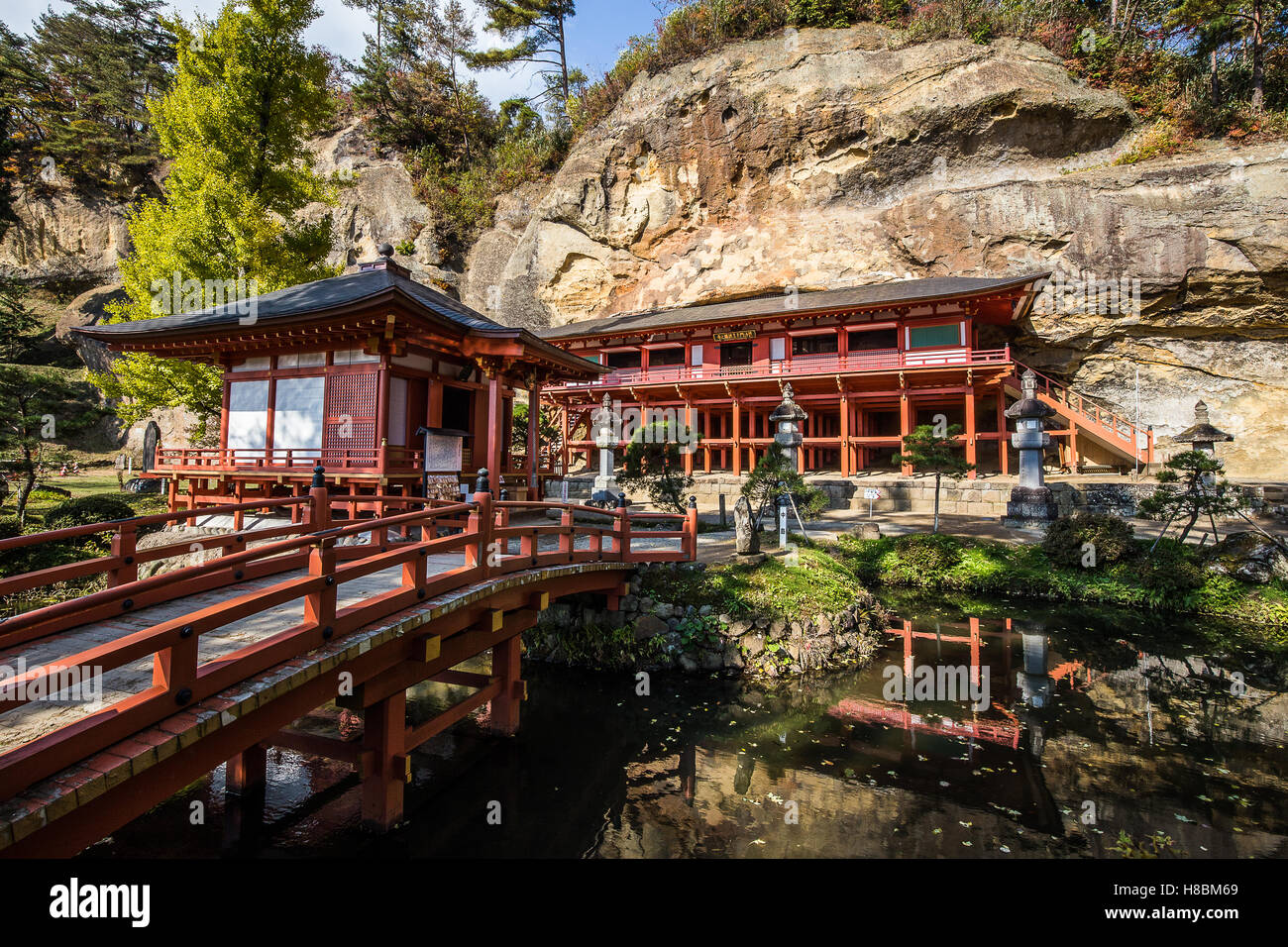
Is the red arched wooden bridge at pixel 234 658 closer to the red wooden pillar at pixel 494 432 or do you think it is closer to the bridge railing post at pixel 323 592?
the bridge railing post at pixel 323 592

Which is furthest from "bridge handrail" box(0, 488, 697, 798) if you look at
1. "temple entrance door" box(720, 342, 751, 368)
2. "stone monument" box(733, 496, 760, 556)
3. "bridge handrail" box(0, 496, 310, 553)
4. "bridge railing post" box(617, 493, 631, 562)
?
"temple entrance door" box(720, 342, 751, 368)

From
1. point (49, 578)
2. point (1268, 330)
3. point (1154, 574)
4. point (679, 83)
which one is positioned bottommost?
point (1154, 574)

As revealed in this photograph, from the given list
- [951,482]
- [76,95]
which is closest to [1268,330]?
[951,482]

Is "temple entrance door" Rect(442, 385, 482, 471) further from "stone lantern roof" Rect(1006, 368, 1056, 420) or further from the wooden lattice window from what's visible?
"stone lantern roof" Rect(1006, 368, 1056, 420)

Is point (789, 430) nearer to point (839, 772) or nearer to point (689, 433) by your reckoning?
point (839, 772)

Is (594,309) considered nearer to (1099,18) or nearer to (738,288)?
(738,288)

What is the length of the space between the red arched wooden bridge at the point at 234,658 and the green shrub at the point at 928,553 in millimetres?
A: 9549

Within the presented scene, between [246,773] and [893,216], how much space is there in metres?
30.4

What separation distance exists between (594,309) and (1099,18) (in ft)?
97.7

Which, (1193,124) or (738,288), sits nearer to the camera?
(1193,124)

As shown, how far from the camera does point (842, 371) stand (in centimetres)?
2356

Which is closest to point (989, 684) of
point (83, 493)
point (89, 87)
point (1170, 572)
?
point (1170, 572)

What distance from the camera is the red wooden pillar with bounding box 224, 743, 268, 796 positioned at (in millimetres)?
6113

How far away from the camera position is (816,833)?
5641 millimetres
